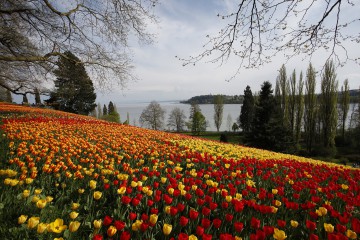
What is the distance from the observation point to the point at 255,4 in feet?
14.1

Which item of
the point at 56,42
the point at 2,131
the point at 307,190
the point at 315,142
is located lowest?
the point at 315,142

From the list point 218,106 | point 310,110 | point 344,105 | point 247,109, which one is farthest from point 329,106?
point 218,106

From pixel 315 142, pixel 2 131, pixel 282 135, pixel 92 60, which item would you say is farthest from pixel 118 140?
pixel 315 142

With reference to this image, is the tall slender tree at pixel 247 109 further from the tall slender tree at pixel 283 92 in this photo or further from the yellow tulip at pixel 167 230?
the yellow tulip at pixel 167 230

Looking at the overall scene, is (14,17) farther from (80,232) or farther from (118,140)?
(80,232)

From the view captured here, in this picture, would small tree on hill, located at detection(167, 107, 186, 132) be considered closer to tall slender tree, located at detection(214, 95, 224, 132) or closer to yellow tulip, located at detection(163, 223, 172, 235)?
tall slender tree, located at detection(214, 95, 224, 132)

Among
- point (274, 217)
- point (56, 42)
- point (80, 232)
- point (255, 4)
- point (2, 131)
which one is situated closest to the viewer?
point (80, 232)

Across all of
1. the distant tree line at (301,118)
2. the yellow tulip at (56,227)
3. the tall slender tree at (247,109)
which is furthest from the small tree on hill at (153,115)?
the yellow tulip at (56,227)

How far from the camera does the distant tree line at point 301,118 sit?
2575cm

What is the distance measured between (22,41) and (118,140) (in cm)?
792

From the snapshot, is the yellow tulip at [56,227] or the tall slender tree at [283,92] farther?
the tall slender tree at [283,92]

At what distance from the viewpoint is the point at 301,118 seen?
39.5m

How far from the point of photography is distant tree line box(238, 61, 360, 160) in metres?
25.8

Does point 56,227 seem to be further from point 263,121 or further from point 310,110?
point 310,110
